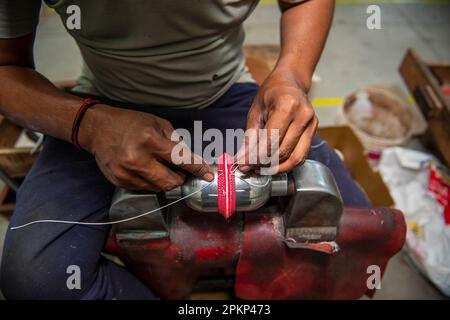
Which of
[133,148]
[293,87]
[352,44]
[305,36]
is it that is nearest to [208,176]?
[133,148]

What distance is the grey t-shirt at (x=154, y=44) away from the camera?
0.68 meters

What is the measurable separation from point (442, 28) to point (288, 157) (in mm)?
2605

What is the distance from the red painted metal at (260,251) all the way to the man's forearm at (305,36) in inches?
14.1

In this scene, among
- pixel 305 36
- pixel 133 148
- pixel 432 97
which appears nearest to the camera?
pixel 133 148

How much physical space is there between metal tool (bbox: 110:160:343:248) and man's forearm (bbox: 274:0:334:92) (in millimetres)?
273

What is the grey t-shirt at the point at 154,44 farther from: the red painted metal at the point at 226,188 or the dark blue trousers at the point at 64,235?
the red painted metal at the point at 226,188

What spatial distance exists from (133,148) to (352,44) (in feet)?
7.28

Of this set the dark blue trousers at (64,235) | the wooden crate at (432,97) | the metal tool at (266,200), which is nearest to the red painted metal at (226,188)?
the metal tool at (266,200)

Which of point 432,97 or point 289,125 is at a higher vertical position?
point 289,125

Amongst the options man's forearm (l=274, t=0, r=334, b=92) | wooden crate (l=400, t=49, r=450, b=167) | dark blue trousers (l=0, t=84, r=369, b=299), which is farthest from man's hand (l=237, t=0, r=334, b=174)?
wooden crate (l=400, t=49, r=450, b=167)

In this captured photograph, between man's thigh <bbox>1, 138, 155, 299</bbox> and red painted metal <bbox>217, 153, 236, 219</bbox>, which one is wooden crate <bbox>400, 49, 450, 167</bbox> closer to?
red painted metal <bbox>217, 153, 236, 219</bbox>

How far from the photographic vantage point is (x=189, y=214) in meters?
0.71

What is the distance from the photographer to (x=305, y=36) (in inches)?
32.4

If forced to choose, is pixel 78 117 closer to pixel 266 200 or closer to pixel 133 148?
pixel 133 148
